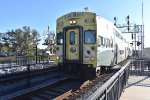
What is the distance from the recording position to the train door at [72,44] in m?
14.7

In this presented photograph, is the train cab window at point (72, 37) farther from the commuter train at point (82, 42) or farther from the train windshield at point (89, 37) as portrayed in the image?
the train windshield at point (89, 37)

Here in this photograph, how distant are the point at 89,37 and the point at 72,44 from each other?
1077mm

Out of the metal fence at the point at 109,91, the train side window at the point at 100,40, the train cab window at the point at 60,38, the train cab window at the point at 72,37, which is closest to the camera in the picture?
the metal fence at the point at 109,91

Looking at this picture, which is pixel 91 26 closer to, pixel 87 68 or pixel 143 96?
pixel 87 68

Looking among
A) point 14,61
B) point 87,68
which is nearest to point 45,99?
point 87,68

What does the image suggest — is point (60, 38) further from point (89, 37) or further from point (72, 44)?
point (89, 37)

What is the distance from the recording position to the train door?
577 inches

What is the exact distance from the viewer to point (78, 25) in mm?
14531

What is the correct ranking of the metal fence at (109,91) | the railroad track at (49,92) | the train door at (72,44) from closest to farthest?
the metal fence at (109,91)
the railroad track at (49,92)
the train door at (72,44)

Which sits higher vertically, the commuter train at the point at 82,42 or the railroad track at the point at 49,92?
the commuter train at the point at 82,42

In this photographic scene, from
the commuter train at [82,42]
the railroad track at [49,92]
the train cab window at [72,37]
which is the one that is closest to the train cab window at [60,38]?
the commuter train at [82,42]

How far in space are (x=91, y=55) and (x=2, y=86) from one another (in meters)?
4.64

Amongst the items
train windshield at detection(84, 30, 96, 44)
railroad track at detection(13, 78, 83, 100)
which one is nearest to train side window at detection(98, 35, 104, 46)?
train windshield at detection(84, 30, 96, 44)

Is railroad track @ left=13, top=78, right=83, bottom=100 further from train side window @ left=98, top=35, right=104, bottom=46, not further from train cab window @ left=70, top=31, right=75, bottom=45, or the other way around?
train side window @ left=98, top=35, right=104, bottom=46
